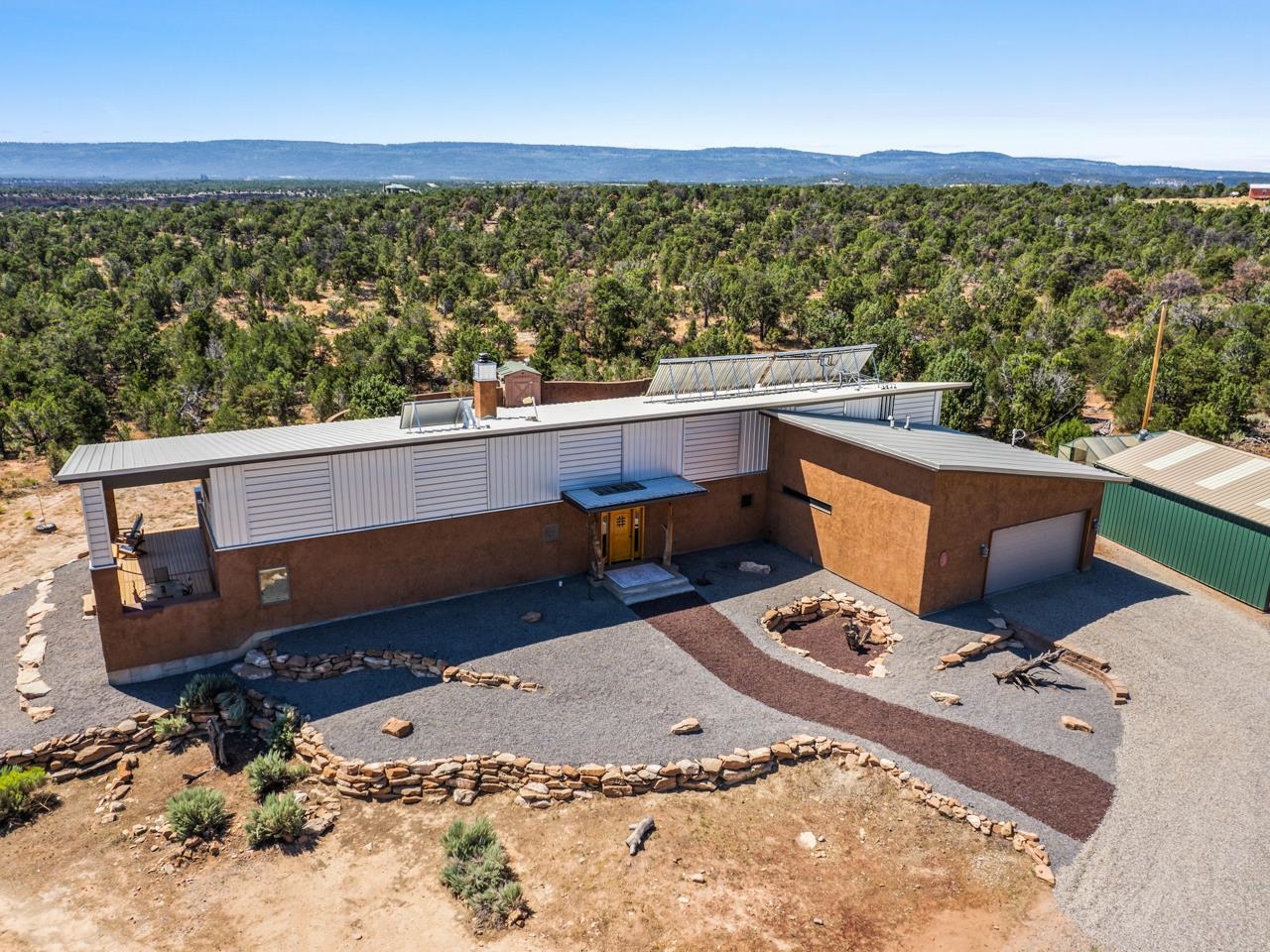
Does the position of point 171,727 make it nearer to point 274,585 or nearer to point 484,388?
point 274,585

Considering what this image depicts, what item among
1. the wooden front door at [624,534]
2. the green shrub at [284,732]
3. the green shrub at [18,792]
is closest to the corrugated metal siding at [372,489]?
the green shrub at [284,732]

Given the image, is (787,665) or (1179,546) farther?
(1179,546)

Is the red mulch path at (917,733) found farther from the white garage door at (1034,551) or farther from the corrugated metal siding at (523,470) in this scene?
the white garage door at (1034,551)

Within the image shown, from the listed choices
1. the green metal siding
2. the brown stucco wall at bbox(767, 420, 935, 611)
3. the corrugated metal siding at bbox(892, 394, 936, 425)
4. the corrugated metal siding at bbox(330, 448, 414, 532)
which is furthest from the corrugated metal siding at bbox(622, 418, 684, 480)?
the green metal siding

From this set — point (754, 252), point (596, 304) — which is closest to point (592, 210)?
point (754, 252)

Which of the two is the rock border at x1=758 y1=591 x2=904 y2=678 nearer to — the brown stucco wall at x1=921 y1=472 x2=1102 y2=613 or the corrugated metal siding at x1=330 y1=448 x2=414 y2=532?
the brown stucco wall at x1=921 y1=472 x2=1102 y2=613

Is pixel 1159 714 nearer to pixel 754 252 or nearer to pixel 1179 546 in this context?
pixel 1179 546

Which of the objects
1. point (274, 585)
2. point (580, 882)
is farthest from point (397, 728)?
point (274, 585)
